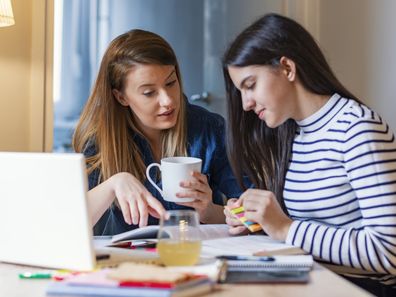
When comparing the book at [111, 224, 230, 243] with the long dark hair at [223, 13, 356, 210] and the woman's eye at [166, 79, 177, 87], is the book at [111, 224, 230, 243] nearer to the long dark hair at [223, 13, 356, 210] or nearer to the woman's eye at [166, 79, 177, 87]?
the long dark hair at [223, 13, 356, 210]

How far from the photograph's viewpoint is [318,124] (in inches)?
57.2

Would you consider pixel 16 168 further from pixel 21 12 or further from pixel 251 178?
pixel 21 12

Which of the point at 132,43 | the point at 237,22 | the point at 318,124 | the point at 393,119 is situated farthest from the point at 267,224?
the point at 237,22

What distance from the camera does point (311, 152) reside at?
4.82 feet

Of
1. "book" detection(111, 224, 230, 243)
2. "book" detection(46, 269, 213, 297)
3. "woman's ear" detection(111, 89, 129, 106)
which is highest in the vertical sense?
"woman's ear" detection(111, 89, 129, 106)

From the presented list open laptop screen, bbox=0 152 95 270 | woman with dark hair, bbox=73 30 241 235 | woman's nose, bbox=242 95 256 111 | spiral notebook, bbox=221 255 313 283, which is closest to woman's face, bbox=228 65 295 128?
woman's nose, bbox=242 95 256 111

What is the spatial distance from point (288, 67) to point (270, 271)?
55 cm

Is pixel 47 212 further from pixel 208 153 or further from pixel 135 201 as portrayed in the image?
pixel 208 153

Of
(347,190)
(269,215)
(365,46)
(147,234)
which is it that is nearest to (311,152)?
(347,190)

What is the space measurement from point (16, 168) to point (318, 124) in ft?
2.34

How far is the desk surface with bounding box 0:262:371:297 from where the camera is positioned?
0.95 metres

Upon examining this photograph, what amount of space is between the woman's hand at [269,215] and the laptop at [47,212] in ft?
0.89

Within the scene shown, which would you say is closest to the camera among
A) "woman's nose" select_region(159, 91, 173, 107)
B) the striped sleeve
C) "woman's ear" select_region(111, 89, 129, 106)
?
the striped sleeve

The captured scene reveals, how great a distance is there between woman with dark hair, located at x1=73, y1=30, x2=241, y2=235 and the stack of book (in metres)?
0.68
